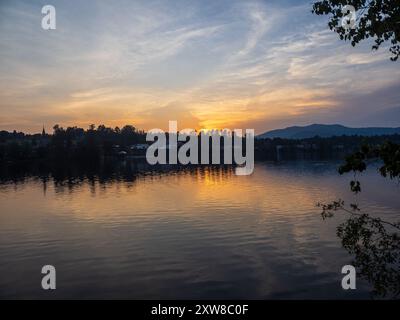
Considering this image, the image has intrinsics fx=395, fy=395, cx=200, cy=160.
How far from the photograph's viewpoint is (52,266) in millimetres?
32656

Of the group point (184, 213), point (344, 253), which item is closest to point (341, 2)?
point (344, 253)

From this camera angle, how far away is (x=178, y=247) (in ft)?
125

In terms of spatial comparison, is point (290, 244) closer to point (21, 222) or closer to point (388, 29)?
point (388, 29)

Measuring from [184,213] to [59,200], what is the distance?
1153 inches

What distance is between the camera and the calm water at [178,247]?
2764 centimetres

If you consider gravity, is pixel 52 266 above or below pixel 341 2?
below

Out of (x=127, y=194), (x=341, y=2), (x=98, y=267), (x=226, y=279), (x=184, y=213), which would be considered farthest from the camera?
(x=127, y=194)

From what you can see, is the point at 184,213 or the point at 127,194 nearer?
the point at 184,213

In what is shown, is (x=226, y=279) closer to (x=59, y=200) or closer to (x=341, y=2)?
(x=341, y=2)

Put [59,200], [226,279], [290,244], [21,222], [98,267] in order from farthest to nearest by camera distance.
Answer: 1. [59,200]
2. [21,222]
3. [290,244]
4. [98,267]
5. [226,279]

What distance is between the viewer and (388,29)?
39.2 feet

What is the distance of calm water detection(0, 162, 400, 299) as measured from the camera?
27.6 metres
